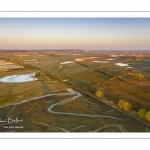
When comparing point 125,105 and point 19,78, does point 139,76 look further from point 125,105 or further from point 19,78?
point 19,78

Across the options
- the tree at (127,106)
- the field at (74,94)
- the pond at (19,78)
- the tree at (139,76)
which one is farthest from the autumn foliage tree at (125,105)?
the pond at (19,78)

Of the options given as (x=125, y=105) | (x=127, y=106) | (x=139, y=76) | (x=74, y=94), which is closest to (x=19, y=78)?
(x=74, y=94)

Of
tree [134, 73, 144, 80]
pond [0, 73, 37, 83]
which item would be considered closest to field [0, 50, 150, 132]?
tree [134, 73, 144, 80]

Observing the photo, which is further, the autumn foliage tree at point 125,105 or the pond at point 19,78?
the pond at point 19,78

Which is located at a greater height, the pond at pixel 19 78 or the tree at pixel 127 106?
the pond at pixel 19 78

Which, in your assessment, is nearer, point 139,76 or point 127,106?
point 127,106

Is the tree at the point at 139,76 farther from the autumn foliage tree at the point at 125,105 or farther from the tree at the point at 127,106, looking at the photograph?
the tree at the point at 127,106
